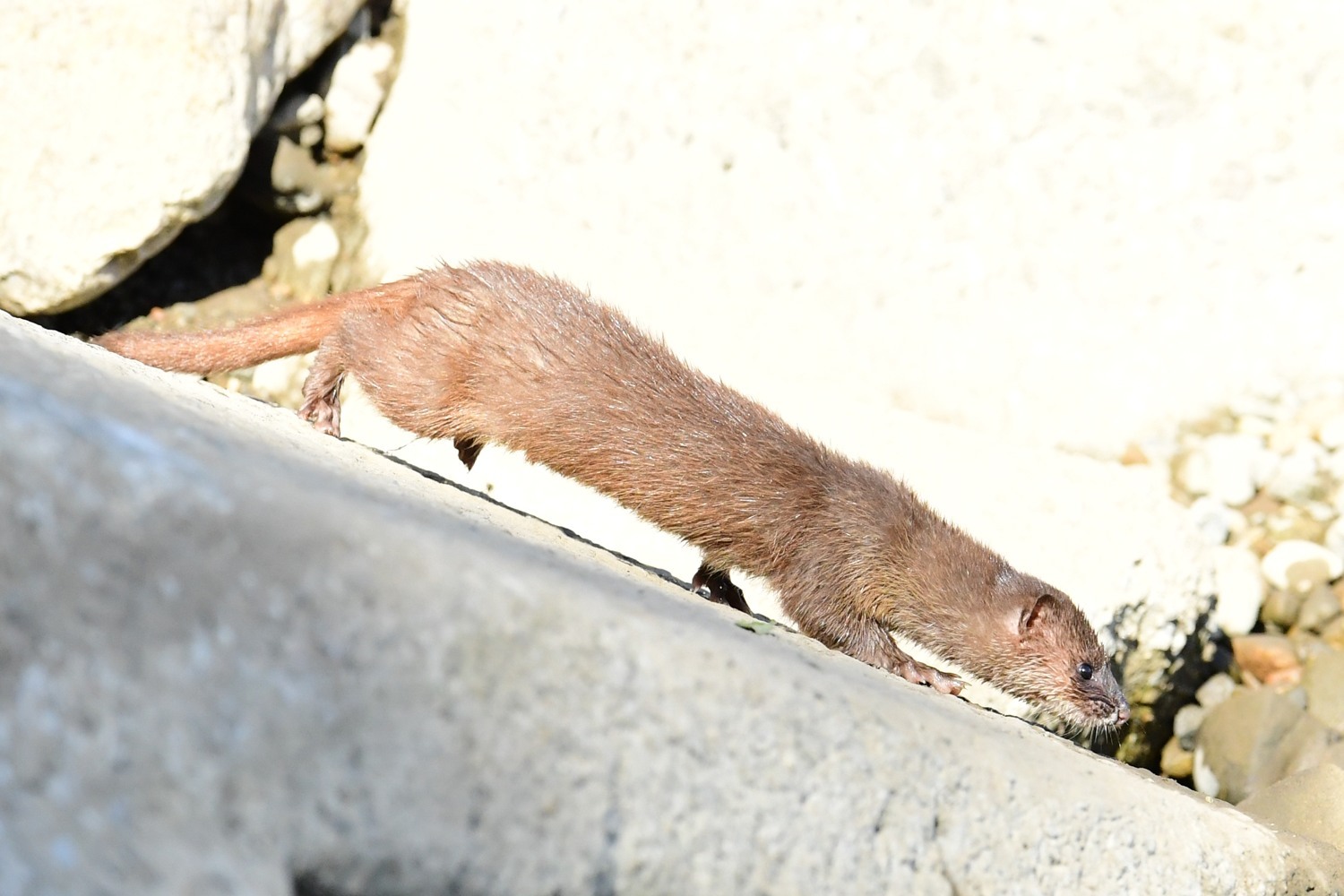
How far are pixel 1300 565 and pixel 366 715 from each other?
518 cm

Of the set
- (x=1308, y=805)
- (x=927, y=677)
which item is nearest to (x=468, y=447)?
(x=927, y=677)

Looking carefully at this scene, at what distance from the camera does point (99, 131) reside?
5.53 m

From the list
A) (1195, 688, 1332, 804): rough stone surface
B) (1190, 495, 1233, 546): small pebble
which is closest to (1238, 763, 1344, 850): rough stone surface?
(1195, 688, 1332, 804): rough stone surface

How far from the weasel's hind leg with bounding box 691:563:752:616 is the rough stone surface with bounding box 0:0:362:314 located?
2740mm

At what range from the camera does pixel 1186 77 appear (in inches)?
251

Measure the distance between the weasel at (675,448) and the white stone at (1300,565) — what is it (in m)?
1.92

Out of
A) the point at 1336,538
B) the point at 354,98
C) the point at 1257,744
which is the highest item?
the point at 354,98

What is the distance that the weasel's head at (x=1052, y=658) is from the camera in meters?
4.34

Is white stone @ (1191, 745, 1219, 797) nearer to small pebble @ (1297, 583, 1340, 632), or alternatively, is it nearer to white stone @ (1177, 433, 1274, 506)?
small pebble @ (1297, 583, 1340, 632)

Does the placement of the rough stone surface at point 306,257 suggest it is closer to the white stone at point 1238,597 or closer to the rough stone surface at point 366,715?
the rough stone surface at point 366,715

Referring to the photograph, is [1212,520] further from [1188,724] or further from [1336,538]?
[1188,724]

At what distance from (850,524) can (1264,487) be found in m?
2.92

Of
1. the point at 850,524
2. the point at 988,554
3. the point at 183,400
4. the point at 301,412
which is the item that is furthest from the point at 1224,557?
the point at 183,400

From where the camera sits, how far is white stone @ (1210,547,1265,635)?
5.84 metres
